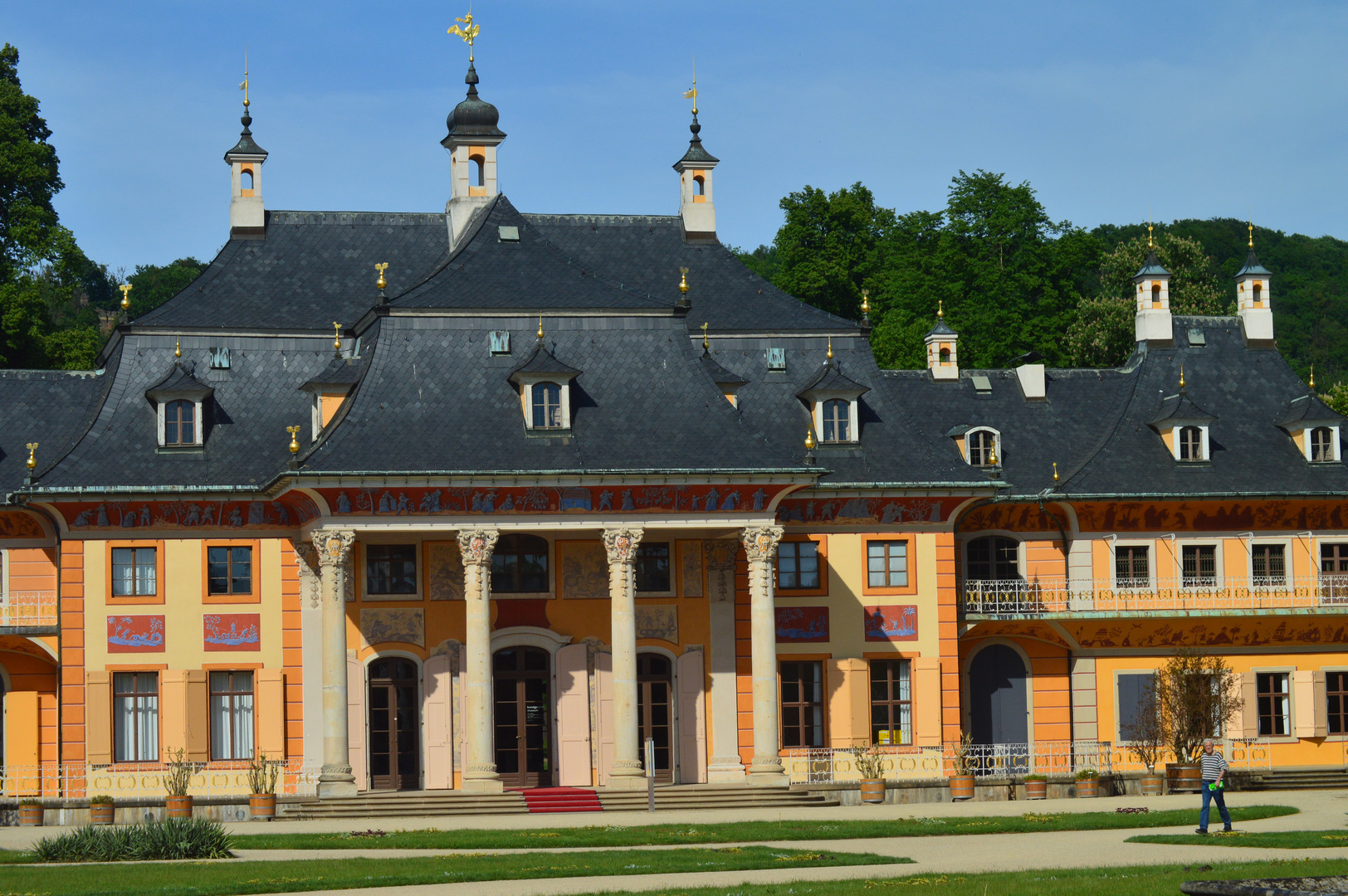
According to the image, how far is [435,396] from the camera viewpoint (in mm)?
44594

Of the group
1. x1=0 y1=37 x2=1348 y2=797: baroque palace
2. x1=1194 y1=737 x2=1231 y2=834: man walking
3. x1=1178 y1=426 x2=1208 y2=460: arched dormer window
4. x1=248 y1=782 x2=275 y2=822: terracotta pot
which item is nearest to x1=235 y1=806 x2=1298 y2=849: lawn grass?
x1=1194 y1=737 x2=1231 y2=834: man walking

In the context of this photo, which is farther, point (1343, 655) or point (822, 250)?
point (822, 250)

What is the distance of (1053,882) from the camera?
25.8 metres

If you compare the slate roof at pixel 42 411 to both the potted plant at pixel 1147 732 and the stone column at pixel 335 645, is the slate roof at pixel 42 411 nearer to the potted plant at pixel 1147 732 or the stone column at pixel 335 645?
the stone column at pixel 335 645

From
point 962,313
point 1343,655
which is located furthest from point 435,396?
point 962,313

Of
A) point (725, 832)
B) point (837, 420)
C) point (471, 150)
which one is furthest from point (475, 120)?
point (725, 832)

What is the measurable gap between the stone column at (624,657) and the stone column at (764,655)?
262cm

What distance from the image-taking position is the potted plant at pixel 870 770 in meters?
43.4

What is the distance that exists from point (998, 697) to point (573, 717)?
11673mm

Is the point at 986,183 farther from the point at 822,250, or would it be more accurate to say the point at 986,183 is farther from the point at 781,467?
the point at 781,467

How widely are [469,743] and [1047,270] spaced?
39.7 meters

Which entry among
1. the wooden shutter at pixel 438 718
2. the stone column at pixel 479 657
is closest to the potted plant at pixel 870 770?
the stone column at pixel 479 657

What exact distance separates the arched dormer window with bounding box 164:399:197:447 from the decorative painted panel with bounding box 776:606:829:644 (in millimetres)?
14420

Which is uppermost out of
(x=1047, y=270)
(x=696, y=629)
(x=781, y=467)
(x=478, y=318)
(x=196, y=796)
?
(x=1047, y=270)
